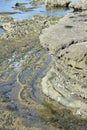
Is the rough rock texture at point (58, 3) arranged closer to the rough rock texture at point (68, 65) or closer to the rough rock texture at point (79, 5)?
the rough rock texture at point (79, 5)

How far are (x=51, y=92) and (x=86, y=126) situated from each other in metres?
2.55

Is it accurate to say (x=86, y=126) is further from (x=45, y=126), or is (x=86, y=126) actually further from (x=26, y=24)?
(x=26, y=24)

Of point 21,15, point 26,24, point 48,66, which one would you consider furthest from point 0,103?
point 21,15

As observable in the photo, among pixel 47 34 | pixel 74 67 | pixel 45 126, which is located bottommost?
pixel 45 126

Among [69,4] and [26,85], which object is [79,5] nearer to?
[69,4]

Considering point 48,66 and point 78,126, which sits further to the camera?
point 48,66

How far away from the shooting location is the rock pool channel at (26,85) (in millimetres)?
10773

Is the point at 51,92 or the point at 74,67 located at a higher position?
the point at 74,67

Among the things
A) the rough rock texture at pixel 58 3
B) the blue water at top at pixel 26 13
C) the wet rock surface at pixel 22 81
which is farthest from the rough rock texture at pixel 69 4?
the wet rock surface at pixel 22 81

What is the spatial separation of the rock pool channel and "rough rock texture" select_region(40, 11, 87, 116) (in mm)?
409

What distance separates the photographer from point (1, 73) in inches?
584

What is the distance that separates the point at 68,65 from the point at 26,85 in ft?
8.84

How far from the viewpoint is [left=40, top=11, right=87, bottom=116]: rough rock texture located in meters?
11.1

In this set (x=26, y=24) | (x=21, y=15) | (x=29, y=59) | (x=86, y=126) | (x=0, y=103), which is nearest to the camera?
(x=86, y=126)
